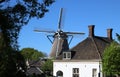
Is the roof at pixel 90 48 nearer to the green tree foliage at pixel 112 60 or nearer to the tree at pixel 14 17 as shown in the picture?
the green tree foliage at pixel 112 60

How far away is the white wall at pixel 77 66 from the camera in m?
58.4

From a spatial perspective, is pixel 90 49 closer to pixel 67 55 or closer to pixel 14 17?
pixel 67 55

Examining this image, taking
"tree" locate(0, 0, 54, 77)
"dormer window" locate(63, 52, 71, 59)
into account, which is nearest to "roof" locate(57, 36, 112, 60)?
"dormer window" locate(63, 52, 71, 59)

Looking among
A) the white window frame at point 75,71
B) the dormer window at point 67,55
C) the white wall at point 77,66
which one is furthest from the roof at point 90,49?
the white window frame at point 75,71

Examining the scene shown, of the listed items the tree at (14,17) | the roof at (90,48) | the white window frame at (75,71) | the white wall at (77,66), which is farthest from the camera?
the white window frame at (75,71)

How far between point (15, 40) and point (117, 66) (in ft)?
109

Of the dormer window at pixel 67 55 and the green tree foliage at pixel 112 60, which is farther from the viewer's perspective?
the dormer window at pixel 67 55

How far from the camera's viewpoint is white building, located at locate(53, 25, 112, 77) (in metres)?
58.4

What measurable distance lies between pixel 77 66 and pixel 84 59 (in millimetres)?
1529

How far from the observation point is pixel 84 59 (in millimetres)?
59219

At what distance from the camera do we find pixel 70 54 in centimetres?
6150

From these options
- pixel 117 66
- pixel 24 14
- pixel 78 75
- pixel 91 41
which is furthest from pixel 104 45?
pixel 24 14

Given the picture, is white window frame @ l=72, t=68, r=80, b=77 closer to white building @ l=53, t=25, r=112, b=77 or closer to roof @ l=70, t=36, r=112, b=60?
white building @ l=53, t=25, r=112, b=77

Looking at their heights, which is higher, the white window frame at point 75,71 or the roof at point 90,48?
the roof at point 90,48
